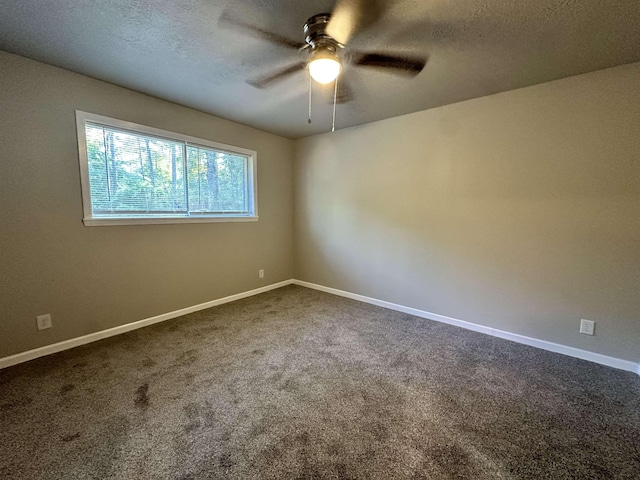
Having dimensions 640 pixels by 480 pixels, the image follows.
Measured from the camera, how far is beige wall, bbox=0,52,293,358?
2.16m

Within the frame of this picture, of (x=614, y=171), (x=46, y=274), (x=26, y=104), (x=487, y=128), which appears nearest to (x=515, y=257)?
(x=614, y=171)

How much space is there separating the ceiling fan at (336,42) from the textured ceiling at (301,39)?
0.20ft

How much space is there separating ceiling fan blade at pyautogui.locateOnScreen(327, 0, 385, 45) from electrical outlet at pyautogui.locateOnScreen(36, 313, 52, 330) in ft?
10.5

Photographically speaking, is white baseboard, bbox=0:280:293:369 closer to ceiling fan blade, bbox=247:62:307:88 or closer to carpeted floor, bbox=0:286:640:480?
carpeted floor, bbox=0:286:640:480

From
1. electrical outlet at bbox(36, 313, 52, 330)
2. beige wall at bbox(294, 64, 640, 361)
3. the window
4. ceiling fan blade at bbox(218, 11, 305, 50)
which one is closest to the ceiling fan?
ceiling fan blade at bbox(218, 11, 305, 50)

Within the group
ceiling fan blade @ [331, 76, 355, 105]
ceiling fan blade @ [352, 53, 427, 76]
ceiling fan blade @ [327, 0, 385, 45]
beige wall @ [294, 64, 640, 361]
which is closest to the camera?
Answer: ceiling fan blade @ [327, 0, 385, 45]

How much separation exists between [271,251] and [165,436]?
2.97m

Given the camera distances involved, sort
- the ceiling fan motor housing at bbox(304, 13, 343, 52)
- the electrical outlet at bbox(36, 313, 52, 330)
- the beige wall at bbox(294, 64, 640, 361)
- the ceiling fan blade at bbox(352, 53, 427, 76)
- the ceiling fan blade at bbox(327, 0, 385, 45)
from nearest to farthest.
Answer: the ceiling fan blade at bbox(327, 0, 385, 45)
the ceiling fan motor housing at bbox(304, 13, 343, 52)
the ceiling fan blade at bbox(352, 53, 427, 76)
the beige wall at bbox(294, 64, 640, 361)
the electrical outlet at bbox(36, 313, 52, 330)

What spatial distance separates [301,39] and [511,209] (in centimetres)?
Answer: 240

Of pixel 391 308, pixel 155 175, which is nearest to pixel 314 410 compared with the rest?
pixel 391 308

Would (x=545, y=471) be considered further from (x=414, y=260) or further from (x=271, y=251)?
(x=271, y=251)

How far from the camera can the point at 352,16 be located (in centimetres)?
163

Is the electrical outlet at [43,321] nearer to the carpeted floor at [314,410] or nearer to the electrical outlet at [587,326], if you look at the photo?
the carpeted floor at [314,410]

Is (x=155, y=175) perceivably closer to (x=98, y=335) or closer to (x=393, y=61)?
(x=98, y=335)
